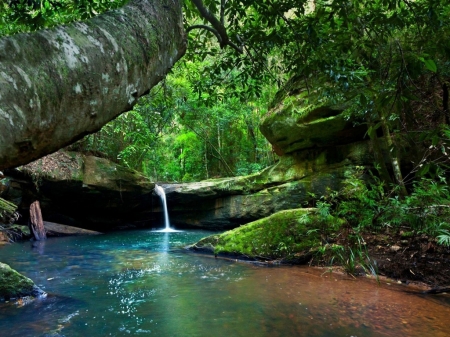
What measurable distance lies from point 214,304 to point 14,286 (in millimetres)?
2990

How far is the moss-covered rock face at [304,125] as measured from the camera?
1220cm

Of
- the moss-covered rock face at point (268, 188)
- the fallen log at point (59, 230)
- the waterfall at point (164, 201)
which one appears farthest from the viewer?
the waterfall at point (164, 201)

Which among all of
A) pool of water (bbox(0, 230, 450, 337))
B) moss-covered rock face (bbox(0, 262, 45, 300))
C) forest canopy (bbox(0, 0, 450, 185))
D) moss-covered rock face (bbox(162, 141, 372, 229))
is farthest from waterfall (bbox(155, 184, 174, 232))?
moss-covered rock face (bbox(0, 262, 45, 300))

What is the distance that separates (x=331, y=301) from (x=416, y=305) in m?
1.11

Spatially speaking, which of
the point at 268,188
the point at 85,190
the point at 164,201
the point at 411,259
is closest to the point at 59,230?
the point at 85,190

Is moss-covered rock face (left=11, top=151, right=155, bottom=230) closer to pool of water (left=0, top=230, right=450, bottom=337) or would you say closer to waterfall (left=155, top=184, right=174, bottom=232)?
waterfall (left=155, top=184, right=174, bottom=232)

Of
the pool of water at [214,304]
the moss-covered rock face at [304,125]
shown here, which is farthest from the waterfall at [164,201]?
the pool of water at [214,304]

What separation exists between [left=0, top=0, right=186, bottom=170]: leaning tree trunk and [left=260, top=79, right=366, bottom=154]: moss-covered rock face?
10676mm

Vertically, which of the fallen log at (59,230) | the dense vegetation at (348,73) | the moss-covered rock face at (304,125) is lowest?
the fallen log at (59,230)

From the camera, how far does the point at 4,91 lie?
2.83ft

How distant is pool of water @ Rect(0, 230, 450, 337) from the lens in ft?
13.7

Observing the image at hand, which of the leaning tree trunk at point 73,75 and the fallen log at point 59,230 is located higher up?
the leaning tree trunk at point 73,75

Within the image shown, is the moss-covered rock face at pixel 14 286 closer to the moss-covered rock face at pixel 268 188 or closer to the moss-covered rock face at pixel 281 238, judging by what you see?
the moss-covered rock face at pixel 281 238

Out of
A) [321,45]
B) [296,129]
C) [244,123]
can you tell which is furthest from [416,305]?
[244,123]
